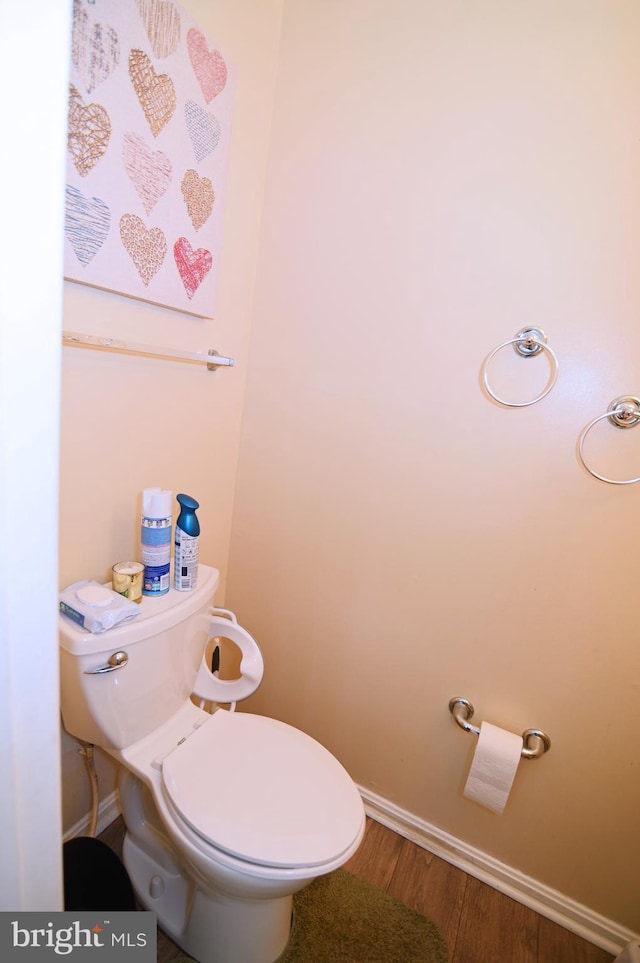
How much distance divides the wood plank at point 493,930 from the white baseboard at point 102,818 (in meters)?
1.03

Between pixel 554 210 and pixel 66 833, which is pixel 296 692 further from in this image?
pixel 554 210

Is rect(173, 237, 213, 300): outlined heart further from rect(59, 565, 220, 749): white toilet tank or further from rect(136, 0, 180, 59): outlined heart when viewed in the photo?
rect(59, 565, 220, 749): white toilet tank

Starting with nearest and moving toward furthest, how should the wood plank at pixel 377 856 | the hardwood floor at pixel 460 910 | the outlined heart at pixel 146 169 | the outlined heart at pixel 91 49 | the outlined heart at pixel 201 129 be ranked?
the outlined heart at pixel 91 49 < the outlined heart at pixel 146 169 < the outlined heart at pixel 201 129 < the hardwood floor at pixel 460 910 < the wood plank at pixel 377 856

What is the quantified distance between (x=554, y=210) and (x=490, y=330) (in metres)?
0.30

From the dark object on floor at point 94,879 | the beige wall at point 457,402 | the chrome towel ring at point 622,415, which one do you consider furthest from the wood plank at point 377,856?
the chrome towel ring at point 622,415

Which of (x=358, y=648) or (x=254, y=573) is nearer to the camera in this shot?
(x=358, y=648)

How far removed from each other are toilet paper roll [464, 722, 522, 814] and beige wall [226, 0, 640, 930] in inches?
2.8

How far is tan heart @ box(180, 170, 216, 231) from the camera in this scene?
38.8 inches

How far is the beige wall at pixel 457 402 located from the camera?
95 centimetres

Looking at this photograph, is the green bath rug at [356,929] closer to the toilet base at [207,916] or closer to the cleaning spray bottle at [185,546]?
the toilet base at [207,916]

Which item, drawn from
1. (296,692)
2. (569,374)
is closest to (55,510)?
(569,374)

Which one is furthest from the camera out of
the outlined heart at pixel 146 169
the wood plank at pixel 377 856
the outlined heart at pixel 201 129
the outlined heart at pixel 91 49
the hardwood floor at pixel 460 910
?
the wood plank at pixel 377 856

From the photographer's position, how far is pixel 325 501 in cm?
130

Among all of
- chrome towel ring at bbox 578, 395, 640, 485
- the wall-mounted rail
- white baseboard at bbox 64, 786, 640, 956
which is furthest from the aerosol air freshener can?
chrome towel ring at bbox 578, 395, 640, 485
